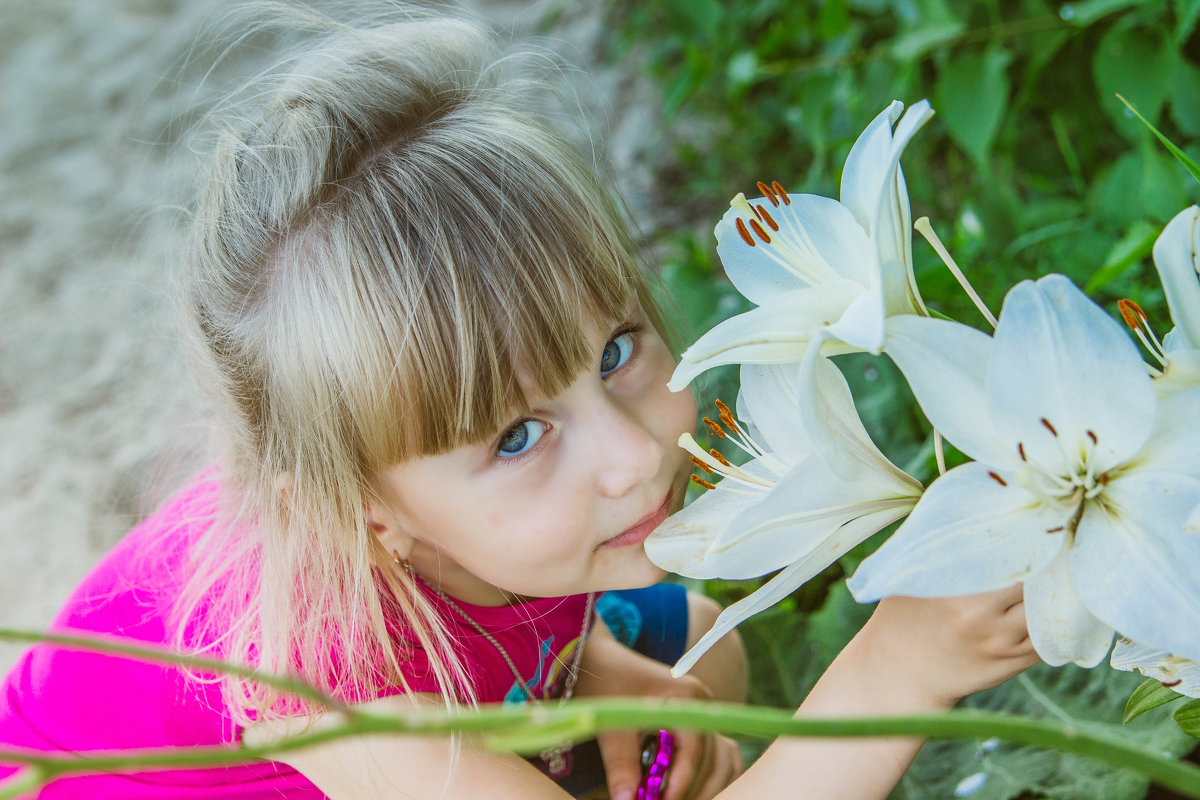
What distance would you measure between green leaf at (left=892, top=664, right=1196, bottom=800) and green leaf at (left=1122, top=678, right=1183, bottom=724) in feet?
0.79

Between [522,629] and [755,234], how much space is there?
1.77ft

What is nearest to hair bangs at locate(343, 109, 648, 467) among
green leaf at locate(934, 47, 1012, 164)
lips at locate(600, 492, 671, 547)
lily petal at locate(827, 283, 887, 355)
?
lips at locate(600, 492, 671, 547)

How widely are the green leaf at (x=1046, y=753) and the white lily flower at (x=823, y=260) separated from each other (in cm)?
45

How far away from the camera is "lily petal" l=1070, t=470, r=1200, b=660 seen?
1.23 ft

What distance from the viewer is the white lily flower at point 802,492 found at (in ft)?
1.52

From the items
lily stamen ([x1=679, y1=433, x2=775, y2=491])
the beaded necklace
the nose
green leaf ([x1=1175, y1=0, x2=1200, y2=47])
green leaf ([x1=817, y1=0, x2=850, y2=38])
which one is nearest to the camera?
lily stamen ([x1=679, y1=433, x2=775, y2=491])

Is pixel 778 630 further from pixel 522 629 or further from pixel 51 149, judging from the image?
pixel 51 149

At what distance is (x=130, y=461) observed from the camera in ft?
5.56

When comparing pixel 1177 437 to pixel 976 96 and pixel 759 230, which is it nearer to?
pixel 759 230

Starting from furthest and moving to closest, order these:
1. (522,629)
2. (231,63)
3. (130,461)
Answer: (231,63)
(130,461)
(522,629)

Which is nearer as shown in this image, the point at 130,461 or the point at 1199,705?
the point at 1199,705

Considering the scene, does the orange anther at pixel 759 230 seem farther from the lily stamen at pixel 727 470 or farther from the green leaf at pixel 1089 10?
the green leaf at pixel 1089 10

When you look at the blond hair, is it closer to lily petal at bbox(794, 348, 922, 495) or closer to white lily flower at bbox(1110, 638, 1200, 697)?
lily petal at bbox(794, 348, 922, 495)

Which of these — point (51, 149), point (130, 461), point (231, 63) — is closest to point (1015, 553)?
point (130, 461)
